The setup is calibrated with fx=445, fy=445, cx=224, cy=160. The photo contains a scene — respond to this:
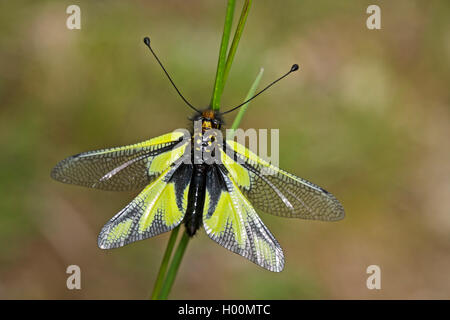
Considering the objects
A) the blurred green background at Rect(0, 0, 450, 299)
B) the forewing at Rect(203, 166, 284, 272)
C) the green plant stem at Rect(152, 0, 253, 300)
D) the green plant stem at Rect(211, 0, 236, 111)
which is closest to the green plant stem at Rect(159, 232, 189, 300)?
the green plant stem at Rect(152, 0, 253, 300)

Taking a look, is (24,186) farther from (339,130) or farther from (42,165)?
(339,130)

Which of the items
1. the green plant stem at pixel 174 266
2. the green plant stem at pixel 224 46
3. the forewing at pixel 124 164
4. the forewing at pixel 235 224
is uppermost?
the green plant stem at pixel 224 46

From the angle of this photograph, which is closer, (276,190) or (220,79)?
(220,79)

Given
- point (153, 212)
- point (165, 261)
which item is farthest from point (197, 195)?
point (165, 261)

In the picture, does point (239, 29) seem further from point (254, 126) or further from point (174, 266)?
point (254, 126)

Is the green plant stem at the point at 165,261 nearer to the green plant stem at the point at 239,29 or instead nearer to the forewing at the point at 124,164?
the forewing at the point at 124,164

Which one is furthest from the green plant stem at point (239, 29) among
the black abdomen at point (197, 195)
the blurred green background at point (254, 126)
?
the blurred green background at point (254, 126)
